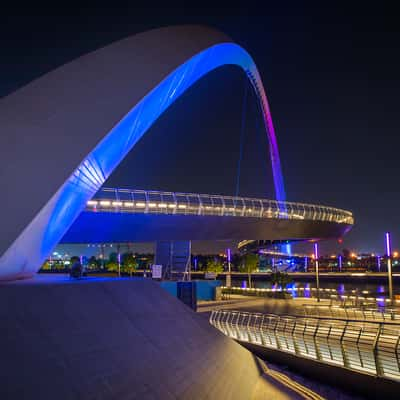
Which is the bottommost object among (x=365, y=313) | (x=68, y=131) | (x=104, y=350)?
(x=365, y=313)

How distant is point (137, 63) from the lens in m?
9.55

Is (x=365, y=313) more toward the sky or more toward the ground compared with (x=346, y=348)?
more toward the sky

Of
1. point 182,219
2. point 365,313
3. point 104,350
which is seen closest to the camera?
point 104,350

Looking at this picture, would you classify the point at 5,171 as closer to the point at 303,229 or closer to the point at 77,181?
the point at 77,181

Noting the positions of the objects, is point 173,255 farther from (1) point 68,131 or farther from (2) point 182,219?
(1) point 68,131

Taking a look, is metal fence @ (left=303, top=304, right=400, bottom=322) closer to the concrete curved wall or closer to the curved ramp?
the curved ramp

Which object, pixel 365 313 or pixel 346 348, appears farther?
pixel 365 313

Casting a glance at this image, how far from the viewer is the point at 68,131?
7305 millimetres

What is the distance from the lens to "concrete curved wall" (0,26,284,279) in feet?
20.6

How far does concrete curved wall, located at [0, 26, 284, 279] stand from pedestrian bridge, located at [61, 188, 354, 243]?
14656 mm

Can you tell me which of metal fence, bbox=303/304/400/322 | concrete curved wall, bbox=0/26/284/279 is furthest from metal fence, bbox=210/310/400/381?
concrete curved wall, bbox=0/26/284/279

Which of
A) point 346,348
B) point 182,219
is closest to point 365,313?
point 346,348

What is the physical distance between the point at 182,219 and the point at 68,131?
2081cm

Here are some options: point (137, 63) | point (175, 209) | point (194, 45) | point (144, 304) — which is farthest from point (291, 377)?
point (175, 209)
